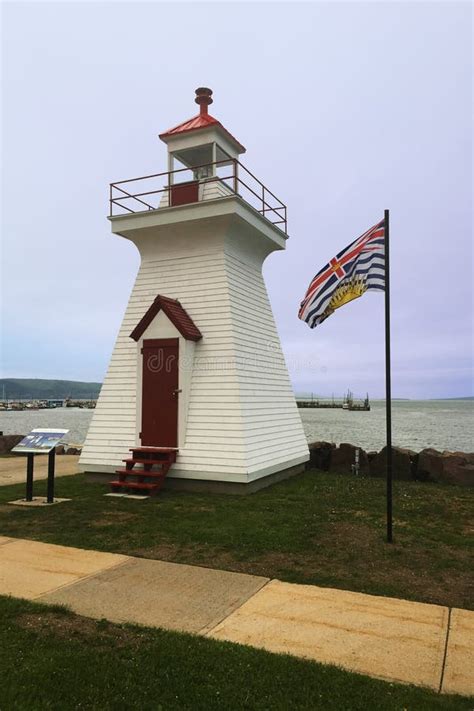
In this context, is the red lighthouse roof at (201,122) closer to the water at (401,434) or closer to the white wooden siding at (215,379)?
the white wooden siding at (215,379)

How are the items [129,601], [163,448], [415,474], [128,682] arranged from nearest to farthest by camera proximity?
1. [128,682]
2. [129,601]
3. [163,448]
4. [415,474]

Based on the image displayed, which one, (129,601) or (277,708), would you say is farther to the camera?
(129,601)

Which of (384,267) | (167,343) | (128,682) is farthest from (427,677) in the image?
(167,343)

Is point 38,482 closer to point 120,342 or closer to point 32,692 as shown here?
point 120,342

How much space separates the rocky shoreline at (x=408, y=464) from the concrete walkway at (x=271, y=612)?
344 inches

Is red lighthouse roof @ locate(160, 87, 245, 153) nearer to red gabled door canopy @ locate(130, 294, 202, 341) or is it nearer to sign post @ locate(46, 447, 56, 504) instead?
red gabled door canopy @ locate(130, 294, 202, 341)

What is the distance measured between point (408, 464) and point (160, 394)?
672cm

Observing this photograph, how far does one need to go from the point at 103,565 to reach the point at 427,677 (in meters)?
4.06

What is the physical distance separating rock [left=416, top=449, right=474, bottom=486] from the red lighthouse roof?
9.42 meters

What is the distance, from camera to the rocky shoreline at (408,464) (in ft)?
44.6

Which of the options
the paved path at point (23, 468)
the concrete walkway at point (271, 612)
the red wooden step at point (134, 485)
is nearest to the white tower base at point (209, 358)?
the red wooden step at point (134, 485)

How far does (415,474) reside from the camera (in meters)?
14.3

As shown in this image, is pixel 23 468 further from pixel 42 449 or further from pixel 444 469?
pixel 444 469

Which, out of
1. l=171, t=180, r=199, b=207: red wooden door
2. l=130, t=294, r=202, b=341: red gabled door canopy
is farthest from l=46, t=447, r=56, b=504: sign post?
l=171, t=180, r=199, b=207: red wooden door
